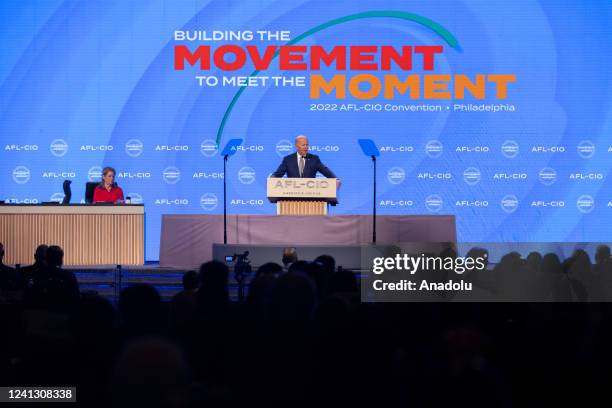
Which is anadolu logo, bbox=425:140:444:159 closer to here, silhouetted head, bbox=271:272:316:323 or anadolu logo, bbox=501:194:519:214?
anadolu logo, bbox=501:194:519:214

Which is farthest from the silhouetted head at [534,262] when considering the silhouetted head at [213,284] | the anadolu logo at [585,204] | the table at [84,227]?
the anadolu logo at [585,204]

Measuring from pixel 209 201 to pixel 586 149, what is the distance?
5.65 metres

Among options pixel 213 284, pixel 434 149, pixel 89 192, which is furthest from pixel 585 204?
pixel 213 284

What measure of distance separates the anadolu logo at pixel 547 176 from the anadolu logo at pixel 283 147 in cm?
373

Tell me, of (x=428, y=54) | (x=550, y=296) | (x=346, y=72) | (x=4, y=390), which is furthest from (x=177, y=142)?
(x=4, y=390)

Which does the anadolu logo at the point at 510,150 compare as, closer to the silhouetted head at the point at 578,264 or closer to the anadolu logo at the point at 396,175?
the anadolu logo at the point at 396,175

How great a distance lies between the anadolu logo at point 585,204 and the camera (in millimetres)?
12445

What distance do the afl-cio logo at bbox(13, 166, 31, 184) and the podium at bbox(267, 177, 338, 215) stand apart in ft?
14.8

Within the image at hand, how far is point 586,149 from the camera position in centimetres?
1244

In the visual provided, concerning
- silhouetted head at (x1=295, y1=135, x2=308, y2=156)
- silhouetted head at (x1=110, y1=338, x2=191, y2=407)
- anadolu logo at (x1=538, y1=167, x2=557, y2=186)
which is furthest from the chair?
silhouetted head at (x1=110, y1=338, x2=191, y2=407)

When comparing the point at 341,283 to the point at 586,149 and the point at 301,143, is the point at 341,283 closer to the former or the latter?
the point at 301,143

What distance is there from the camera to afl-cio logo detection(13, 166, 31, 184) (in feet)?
40.5

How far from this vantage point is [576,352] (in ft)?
9.37

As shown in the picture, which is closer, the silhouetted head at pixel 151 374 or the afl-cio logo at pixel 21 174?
the silhouetted head at pixel 151 374
